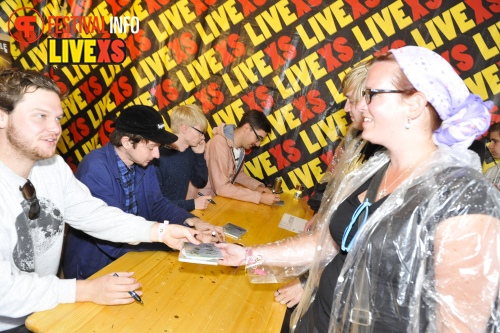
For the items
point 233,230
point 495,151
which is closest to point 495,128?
point 495,151

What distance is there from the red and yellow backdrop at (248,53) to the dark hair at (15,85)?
3007 mm

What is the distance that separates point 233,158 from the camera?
3838 millimetres

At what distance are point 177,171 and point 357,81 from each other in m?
1.74

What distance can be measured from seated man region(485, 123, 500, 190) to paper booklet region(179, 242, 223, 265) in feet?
10.4

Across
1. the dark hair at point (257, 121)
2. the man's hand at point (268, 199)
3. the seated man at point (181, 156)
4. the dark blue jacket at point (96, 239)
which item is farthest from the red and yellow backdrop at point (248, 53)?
the dark blue jacket at point (96, 239)

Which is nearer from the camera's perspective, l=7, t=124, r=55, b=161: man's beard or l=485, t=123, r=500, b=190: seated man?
l=7, t=124, r=55, b=161: man's beard

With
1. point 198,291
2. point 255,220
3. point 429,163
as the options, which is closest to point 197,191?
point 255,220

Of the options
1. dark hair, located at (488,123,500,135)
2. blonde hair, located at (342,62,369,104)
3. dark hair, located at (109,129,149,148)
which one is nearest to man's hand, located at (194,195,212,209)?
dark hair, located at (109,129,149,148)

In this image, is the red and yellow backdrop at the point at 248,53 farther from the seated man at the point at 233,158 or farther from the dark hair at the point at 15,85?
the dark hair at the point at 15,85

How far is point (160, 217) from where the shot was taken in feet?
8.79

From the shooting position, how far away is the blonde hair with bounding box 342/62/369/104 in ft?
7.54

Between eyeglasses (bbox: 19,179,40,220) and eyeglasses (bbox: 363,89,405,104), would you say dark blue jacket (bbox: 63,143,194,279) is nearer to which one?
eyeglasses (bbox: 19,179,40,220)

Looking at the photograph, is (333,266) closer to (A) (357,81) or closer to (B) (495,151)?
(A) (357,81)

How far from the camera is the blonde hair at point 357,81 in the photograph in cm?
230
